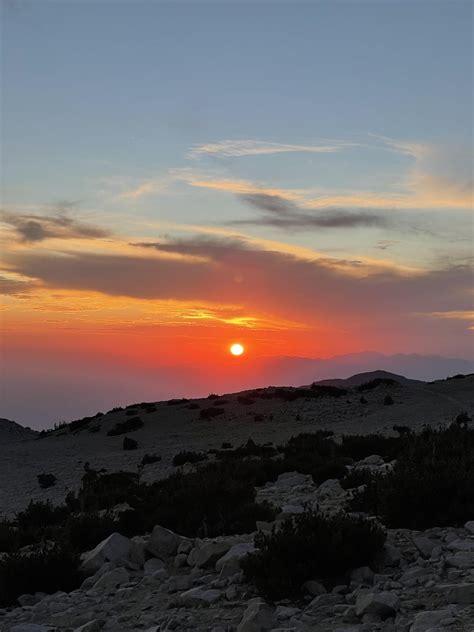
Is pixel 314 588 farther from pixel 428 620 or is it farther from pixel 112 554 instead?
pixel 112 554

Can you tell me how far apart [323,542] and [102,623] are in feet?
9.16

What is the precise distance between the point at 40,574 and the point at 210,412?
36.5 meters

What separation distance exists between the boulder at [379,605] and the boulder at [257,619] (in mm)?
916

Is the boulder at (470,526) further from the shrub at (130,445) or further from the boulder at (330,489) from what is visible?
the shrub at (130,445)

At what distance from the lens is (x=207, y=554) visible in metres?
8.86

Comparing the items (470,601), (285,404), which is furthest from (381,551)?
(285,404)

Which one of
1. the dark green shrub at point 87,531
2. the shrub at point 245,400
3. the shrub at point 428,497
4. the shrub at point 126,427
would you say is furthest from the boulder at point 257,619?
the shrub at point 245,400

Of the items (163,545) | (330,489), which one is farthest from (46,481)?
(163,545)

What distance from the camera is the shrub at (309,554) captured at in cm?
734

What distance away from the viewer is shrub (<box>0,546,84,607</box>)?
914cm

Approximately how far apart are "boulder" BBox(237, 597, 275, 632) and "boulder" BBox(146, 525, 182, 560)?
315 centimetres

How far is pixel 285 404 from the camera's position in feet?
151

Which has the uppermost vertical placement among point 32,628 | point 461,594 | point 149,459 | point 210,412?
point 210,412

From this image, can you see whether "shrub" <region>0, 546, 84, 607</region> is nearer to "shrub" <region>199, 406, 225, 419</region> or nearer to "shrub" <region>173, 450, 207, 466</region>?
"shrub" <region>173, 450, 207, 466</region>
